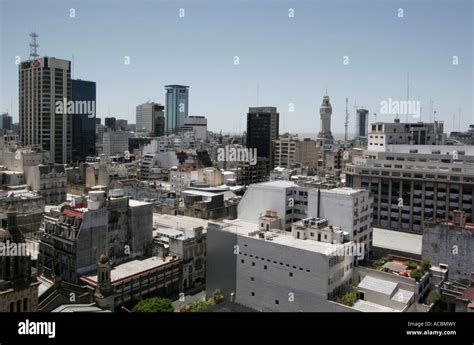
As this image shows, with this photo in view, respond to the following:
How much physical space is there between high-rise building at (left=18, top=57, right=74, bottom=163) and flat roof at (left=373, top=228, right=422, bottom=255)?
26919mm

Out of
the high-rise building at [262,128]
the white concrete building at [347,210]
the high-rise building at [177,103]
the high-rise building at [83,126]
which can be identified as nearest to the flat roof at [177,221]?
the white concrete building at [347,210]

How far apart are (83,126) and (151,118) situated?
102 ft

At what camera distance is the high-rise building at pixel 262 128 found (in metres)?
42.5

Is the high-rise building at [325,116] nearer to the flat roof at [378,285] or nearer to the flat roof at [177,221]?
the flat roof at [177,221]

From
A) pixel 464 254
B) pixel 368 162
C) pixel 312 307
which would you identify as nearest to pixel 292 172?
pixel 368 162

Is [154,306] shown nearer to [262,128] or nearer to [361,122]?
[262,128]

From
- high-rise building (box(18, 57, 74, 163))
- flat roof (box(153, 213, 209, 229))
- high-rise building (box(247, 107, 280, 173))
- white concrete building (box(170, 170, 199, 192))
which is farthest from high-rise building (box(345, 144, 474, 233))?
high-rise building (box(18, 57, 74, 163))

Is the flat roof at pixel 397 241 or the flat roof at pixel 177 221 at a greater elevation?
the flat roof at pixel 177 221

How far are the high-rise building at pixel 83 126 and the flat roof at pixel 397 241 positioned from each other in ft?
94.8

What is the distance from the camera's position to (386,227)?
57.0ft

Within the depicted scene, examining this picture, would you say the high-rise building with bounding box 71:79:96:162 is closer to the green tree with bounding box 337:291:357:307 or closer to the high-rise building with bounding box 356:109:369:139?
the green tree with bounding box 337:291:357:307

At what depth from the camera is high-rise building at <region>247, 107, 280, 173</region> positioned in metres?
42.5
